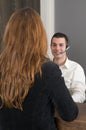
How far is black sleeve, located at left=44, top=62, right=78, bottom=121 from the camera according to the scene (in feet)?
4.03

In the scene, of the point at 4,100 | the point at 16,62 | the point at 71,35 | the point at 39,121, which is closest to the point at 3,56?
the point at 16,62

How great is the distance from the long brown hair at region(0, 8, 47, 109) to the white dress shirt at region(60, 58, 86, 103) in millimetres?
1080

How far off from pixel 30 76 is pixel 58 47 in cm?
131

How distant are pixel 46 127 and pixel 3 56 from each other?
42cm

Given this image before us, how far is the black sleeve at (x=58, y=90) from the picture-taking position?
48.3 inches

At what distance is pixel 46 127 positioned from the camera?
1309mm

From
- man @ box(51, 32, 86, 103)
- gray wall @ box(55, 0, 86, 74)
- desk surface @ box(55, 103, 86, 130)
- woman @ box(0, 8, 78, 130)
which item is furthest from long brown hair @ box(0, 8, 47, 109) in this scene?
gray wall @ box(55, 0, 86, 74)

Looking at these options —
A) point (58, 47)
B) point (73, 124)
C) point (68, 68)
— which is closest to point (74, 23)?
point (58, 47)

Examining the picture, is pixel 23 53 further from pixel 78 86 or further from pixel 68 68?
pixel 68 68

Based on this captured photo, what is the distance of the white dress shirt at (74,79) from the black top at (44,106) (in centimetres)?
98

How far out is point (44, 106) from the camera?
126cm

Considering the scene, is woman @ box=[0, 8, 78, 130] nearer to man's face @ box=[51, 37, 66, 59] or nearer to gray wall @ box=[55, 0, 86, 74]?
man's face @ box=[51, 37, 66, 59]

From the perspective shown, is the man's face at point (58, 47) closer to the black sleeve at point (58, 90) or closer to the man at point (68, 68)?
the man at point (68, 68)

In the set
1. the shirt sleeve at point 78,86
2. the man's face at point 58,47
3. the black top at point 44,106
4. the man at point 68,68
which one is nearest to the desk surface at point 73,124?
the black top at point 44,106
